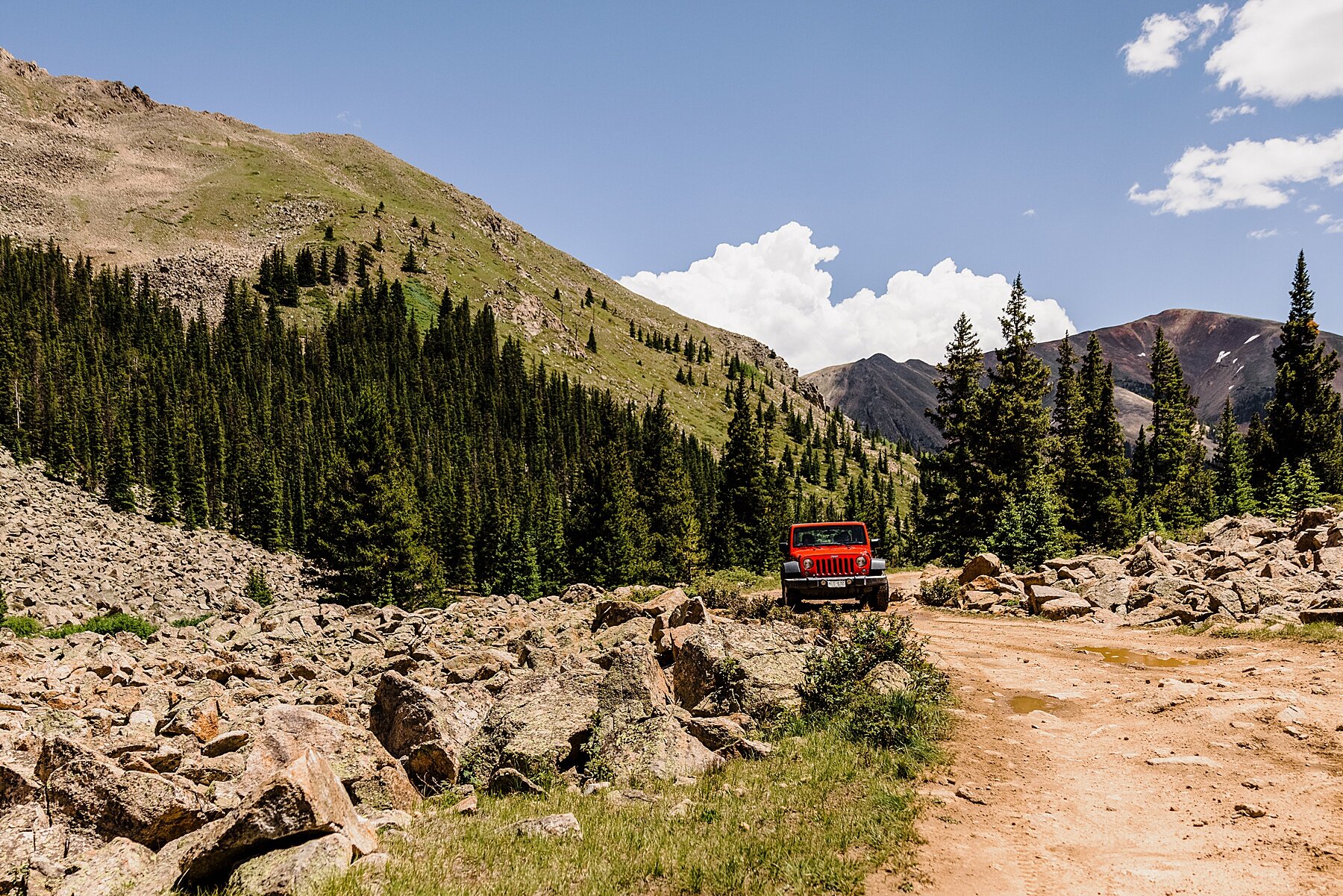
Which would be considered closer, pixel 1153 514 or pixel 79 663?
pixel 79 663

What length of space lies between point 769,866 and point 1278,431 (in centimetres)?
6543

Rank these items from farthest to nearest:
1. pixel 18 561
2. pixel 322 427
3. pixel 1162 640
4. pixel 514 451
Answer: pixel 514 451
pixel 322 427
pixel 18 561
pixel 1162 640

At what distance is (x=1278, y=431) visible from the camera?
51.5m

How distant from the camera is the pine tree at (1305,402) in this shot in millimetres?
49000

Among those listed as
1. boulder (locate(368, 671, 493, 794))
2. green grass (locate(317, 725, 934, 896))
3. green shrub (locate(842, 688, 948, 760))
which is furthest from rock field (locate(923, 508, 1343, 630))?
boulder (locate(368, 671, 493, 794))

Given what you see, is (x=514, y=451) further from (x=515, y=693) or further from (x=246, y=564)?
(x=515, y=693)

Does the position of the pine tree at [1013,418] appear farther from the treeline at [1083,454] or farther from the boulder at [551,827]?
the boulder at [551,827]

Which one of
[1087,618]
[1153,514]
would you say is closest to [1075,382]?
[1153,514]

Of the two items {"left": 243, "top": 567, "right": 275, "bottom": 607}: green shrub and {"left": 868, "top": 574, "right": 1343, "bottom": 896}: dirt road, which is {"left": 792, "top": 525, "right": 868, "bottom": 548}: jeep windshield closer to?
{"left": 868, "top": 574, "right": 1343, "bottom": 896}: dirt road

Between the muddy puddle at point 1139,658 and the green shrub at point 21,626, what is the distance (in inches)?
1507

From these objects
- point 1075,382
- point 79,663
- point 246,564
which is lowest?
point 246,564

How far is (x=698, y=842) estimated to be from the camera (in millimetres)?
6980

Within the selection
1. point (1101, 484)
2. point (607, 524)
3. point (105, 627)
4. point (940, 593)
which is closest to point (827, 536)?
point (940, 593)

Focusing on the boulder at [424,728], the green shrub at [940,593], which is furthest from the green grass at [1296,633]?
the boulder at [424,728]
